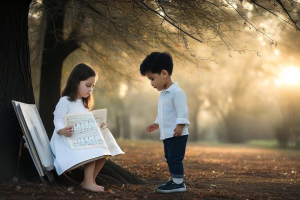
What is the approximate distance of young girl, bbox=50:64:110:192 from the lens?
3.95 meters

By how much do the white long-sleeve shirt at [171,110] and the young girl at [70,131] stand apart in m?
0.78

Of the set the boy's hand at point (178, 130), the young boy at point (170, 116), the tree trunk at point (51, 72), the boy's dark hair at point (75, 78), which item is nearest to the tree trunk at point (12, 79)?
the boy's dark hair at point (75, 78)

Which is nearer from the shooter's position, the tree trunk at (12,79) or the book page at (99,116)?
the tree trunk at (12,79)

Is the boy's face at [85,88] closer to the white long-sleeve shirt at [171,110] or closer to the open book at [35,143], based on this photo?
the open book at [35,143]

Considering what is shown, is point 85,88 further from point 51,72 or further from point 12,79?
point 51,72

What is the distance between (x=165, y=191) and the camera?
418 cm

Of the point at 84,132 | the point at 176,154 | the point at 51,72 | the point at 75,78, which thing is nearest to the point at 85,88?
the point at 75,78

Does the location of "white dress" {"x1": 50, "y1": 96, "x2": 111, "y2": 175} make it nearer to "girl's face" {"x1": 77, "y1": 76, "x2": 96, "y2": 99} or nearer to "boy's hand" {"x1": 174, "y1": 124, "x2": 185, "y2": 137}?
"girl's face" {"x1": 77, "y1": 76, "x2": 96, "y2": 99}

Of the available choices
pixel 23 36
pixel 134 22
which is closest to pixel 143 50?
pixel 134 22

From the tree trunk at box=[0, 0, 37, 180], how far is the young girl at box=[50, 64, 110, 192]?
48 centimetres

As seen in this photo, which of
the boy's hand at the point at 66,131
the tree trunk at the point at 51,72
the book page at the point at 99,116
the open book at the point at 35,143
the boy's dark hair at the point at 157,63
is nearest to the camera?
the open book at the point at 35,143

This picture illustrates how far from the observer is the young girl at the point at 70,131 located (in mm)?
3945

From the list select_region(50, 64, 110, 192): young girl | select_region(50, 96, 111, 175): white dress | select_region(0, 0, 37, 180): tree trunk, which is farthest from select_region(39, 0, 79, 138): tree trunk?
select_region(50, 96, 111, 175): white dress

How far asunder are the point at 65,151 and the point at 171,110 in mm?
1360
